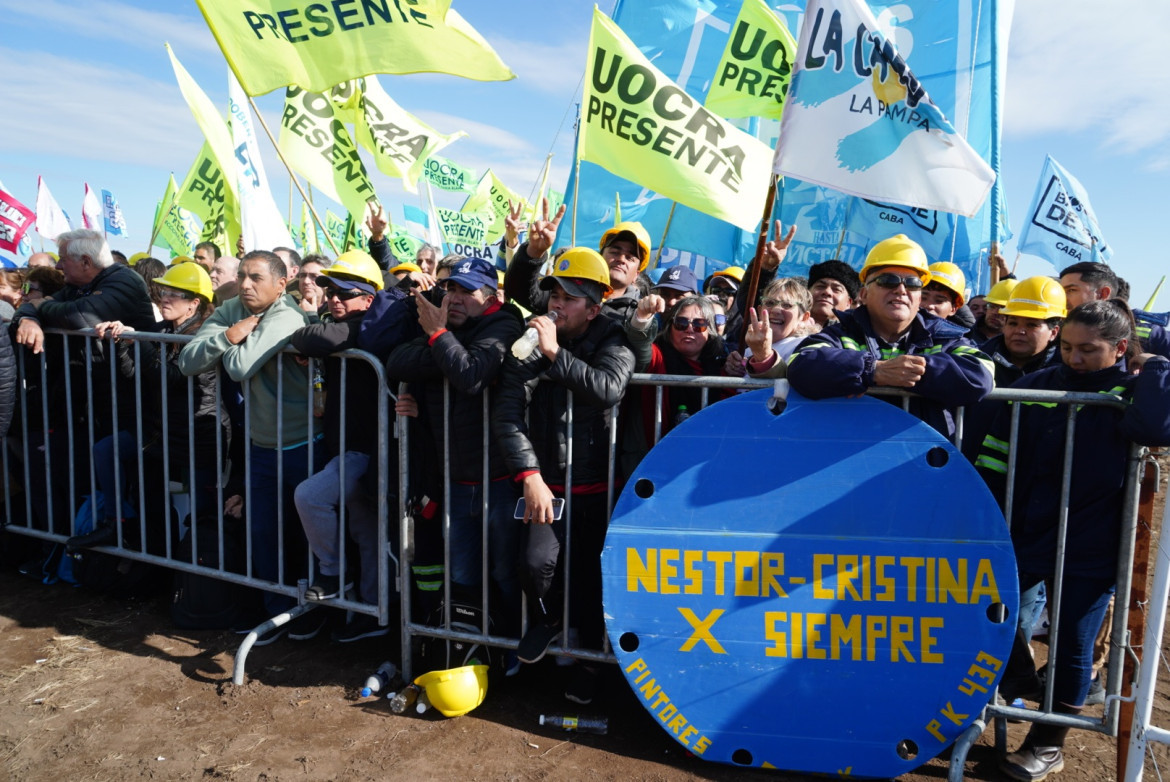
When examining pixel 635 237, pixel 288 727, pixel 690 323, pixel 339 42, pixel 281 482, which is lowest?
pixel 288 727

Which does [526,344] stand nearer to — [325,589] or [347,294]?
[347,294]

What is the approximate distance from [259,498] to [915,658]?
3419 mm

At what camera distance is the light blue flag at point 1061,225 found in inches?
348

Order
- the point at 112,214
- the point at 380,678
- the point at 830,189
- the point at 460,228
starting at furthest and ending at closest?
the point at 112,214 < the point at 460,228 < the point at 830,189 < the point at 380,678

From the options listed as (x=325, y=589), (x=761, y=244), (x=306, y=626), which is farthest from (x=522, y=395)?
(x=306, y=626)

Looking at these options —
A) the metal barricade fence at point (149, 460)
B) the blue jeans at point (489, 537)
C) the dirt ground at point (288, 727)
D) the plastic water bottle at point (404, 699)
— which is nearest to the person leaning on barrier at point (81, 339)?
the metal barricade fence at point (149, 460)

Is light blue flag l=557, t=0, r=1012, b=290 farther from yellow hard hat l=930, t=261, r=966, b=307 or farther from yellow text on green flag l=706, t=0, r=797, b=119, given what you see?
yellow hard hat l=930, t=261, r=966, b=307

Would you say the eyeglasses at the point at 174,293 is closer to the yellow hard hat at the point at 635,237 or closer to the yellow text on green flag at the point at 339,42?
the yellow text on green flag at the point at 339,42

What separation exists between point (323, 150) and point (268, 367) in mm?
3819

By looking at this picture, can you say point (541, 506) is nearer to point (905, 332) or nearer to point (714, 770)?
point (714, 770)

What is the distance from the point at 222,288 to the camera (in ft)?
18.9

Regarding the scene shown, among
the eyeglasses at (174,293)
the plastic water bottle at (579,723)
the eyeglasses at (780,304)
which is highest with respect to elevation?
the eyeglasses at (780,304)

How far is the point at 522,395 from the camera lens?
335cm

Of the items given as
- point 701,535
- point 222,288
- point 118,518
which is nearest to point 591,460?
point 701,535
